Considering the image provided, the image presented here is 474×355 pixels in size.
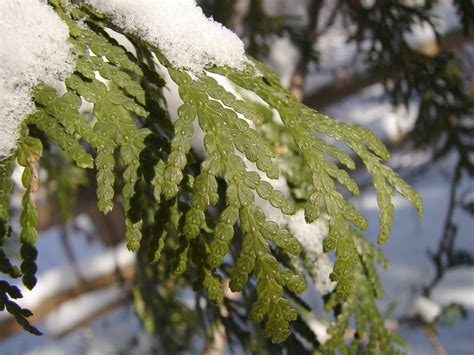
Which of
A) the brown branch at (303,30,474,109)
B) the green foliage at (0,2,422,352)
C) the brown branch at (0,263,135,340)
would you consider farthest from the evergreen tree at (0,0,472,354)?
the brown branch at (0,263,135,340)

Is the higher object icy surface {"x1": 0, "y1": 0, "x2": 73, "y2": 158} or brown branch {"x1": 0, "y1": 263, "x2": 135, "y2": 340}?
icy surface {"x1": 0, "y1": 0, "x2": 73, "y2": 158}

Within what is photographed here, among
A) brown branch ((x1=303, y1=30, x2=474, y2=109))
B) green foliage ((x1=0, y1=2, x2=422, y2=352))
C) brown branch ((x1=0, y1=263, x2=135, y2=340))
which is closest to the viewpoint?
green foliage ((x1=0, y1=2, x2=422, y2=352))

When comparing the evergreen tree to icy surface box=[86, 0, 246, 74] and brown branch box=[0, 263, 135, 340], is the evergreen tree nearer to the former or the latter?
icy surface box=[86, 0, 246, 74]

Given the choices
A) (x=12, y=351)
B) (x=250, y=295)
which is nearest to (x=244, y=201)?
(x=250, y=295)

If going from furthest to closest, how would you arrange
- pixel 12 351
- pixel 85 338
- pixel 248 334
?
pixel 12 351 → pixel 85 338 → pixel 248 334

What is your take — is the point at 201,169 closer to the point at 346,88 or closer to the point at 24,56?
the point at 24,56

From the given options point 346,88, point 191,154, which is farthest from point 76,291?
point 191,154

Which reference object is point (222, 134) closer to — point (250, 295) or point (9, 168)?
point (9, 168)

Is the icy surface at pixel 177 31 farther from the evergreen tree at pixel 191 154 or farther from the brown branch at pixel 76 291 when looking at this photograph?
the brown branch at pixel 76 291
